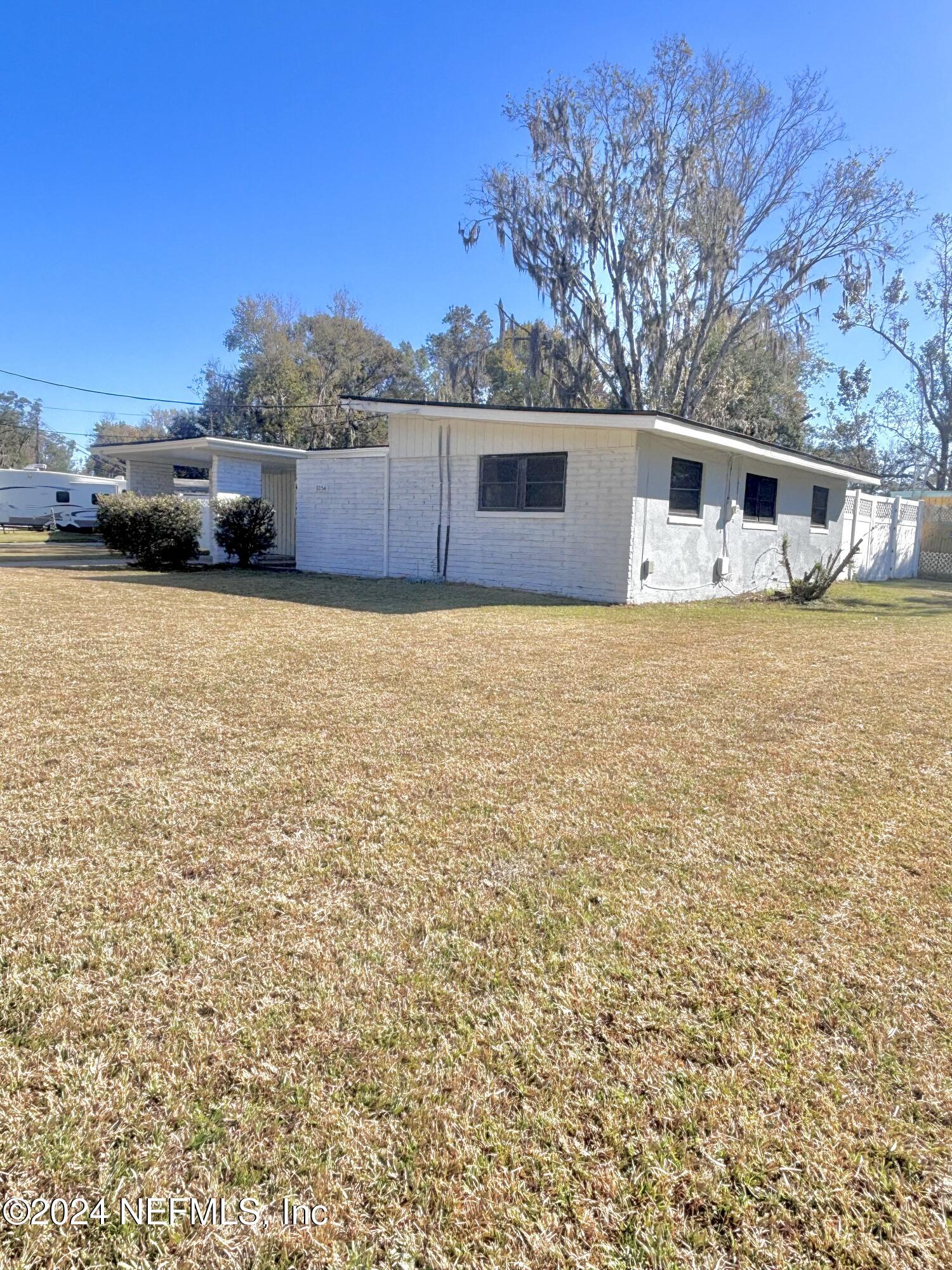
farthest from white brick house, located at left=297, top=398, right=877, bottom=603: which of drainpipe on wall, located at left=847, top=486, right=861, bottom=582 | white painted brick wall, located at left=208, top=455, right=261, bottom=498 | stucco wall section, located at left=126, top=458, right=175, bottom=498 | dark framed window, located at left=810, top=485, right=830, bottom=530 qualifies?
stucco wall section, located at left=126, top=458, right=175, bottom=498

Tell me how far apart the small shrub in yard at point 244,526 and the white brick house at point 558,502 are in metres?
0.75

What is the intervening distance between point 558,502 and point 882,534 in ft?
42.4

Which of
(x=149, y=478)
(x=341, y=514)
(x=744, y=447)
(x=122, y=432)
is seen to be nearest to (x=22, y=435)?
(x=122, y=432)

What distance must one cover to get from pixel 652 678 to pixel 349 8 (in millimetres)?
14185

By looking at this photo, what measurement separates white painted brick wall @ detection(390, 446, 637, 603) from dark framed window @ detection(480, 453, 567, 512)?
14 cm

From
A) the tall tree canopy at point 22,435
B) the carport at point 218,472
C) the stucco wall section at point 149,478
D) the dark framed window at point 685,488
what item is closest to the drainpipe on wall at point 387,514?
the carport at point 218,472

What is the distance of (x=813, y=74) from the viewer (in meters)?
20.9

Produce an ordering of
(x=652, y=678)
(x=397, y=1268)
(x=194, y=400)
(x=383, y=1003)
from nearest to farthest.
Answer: (x=397, y=1268) → (x=383, y=1003) → (x=652, y=678) → (x=194, y=400)

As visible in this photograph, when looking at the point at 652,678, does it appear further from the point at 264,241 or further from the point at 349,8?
the point at 264,241

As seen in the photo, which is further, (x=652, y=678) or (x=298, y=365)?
(x=298, y=365)

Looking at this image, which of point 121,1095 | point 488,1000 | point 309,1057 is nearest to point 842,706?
point 488,1000

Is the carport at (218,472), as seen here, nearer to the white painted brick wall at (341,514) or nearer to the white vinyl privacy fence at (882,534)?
the white painted brick wall at (341,514)

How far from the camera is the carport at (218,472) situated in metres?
16.5

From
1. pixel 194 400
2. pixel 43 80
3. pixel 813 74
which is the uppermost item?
pixel 813 74
